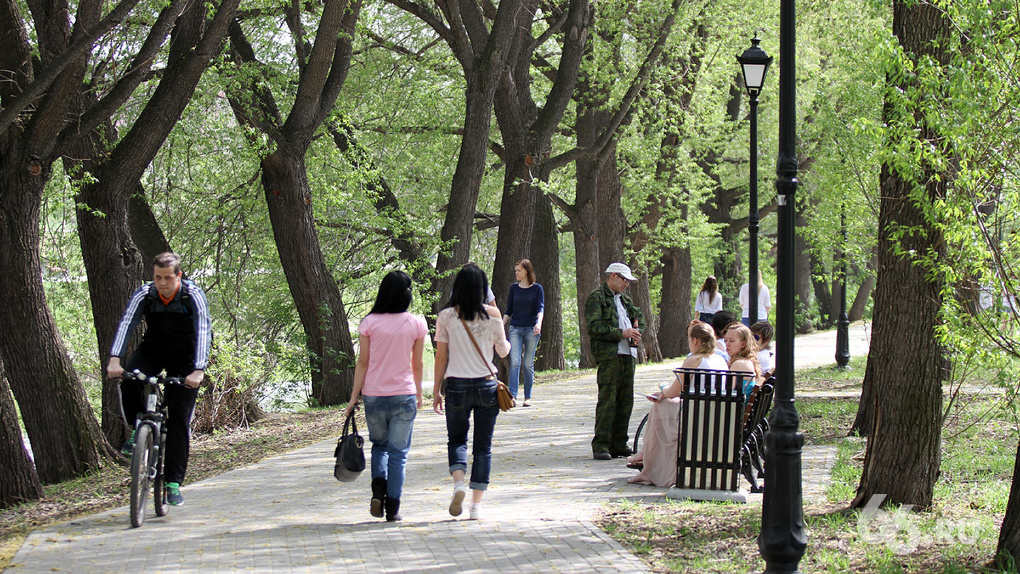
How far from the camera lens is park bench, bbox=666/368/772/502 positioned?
870 centimetres

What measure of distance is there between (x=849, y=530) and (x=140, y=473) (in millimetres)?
4803

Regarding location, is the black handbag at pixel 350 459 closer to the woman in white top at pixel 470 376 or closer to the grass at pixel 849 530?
the woman in white top at pixel 470 376

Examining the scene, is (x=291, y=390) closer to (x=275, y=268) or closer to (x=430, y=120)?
(x=275, y=268)

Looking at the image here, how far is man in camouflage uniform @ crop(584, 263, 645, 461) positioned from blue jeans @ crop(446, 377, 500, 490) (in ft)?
9.45

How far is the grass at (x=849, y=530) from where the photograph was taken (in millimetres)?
6523

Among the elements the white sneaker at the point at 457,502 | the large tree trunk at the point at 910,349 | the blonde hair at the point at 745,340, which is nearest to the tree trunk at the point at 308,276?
the blonde hair at the point at 745,340

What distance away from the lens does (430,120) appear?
79.1 feet

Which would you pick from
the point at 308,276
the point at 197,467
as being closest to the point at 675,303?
the point at 308,276

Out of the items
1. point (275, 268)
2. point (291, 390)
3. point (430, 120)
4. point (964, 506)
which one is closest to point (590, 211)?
point (430, 120)

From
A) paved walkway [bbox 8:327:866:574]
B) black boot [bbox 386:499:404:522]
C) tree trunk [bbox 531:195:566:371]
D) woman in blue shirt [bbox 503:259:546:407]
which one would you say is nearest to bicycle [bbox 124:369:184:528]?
paved walkway [bbox 8:327:866:574]

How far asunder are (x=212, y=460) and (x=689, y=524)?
20.8ft

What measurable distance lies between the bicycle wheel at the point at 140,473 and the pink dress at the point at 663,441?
13.6 feet

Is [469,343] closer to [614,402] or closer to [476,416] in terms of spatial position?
[476,416]

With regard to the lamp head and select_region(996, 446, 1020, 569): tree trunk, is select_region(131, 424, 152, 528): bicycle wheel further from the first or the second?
the lamp head
